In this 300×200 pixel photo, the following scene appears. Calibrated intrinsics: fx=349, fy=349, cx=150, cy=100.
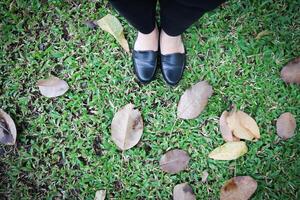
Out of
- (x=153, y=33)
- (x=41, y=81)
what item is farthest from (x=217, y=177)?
(x=41, y=81)

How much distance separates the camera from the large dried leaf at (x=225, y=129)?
1.53 meters

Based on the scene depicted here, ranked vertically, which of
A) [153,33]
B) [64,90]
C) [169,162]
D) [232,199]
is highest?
[153,33]

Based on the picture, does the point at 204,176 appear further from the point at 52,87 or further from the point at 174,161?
the point at 52,87

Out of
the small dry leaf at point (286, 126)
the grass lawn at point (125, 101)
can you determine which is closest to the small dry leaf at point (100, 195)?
the grass lawn at point (125, 101)

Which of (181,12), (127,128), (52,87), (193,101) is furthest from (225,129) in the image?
(52,87)

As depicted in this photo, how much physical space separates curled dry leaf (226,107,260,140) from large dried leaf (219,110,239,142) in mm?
10

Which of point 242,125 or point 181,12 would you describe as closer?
point 181,12

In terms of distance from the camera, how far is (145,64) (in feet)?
5.07

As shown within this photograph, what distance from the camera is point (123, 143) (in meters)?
1.52

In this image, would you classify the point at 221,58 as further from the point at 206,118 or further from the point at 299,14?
the point at 299,14

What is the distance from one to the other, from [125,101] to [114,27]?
0.35m

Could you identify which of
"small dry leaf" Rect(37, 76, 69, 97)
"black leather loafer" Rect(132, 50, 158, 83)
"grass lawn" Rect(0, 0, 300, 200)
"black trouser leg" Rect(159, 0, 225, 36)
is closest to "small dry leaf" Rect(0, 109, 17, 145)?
A: "grass lawn" Rect(0, 0, 300, 200)

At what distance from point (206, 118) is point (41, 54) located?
2.68ft

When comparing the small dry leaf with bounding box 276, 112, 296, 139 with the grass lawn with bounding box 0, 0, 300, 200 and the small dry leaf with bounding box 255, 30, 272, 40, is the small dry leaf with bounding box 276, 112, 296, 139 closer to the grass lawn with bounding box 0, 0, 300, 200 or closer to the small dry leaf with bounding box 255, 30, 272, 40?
the grass lawn with bounding box 0, 0, 300, 200
